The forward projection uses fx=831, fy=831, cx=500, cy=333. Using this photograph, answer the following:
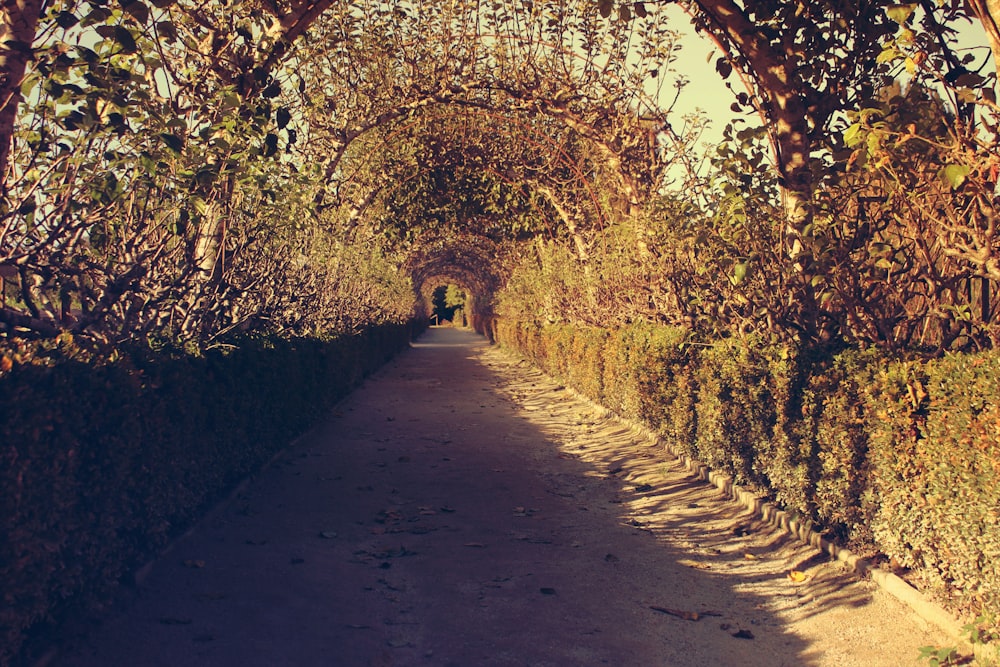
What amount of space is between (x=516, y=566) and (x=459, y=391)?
1358 centimetres

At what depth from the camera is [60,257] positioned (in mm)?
5039

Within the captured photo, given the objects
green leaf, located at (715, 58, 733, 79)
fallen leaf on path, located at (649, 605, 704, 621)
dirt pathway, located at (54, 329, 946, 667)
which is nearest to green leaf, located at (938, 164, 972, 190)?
dirt pathway, located at (54, 329, 946, 667)

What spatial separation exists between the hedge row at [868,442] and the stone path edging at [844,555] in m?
0.10

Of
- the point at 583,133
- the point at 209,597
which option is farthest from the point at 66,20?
the point at 583,133

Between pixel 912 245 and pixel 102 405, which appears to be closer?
pixel 102 405

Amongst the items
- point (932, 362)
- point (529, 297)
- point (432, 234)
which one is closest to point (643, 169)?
point (932, 362)

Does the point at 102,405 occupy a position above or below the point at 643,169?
below

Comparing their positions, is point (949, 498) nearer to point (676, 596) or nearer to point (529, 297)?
point (676, 596)

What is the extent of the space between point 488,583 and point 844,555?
96.3 inches

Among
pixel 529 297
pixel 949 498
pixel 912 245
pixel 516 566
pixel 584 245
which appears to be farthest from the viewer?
pixel 529 297

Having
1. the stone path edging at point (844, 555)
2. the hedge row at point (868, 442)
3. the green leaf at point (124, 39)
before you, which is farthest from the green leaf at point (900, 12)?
the green leaf at point (124, 39)

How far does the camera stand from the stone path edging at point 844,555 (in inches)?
170

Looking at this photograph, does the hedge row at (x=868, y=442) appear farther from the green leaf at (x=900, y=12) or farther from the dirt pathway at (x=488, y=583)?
the green leaf at (x=900, y=12)

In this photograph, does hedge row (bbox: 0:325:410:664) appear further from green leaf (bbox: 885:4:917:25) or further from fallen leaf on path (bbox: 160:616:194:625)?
green leaf (bbox: 885:4:917:25)
